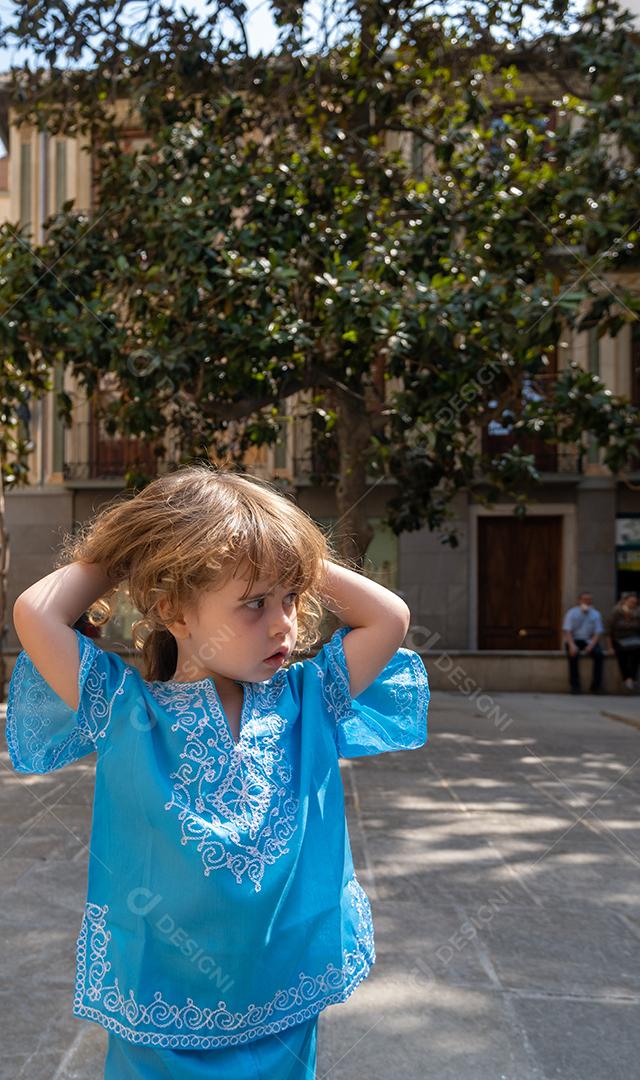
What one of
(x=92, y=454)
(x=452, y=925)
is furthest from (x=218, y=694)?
(x=92, y=454)

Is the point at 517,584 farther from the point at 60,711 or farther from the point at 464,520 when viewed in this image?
the point at 60,711

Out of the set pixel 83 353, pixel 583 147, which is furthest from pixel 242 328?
pixel 583 147

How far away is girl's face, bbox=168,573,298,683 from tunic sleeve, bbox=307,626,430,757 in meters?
0.15

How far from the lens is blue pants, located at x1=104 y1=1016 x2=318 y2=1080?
1406mm

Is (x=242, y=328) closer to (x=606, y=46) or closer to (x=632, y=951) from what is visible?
(x=606, y=46)

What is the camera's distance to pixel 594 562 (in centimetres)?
1827

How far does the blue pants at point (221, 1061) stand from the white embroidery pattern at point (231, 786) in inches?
9.2

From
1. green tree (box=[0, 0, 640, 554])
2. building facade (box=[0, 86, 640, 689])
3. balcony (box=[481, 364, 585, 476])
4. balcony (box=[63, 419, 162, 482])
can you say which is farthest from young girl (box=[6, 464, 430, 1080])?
balcony (box=[63, 419, 162, 482])

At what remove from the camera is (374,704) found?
1.76 metres

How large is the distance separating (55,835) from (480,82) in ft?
25.1

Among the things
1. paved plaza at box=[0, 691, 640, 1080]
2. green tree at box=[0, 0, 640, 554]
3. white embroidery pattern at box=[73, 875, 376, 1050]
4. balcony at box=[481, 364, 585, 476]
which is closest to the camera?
white embroidery pattern at box=[73, 875, 376, 1050]

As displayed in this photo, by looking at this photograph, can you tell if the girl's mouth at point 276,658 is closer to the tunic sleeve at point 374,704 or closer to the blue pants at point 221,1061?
the tunic sleeve at point 374,704

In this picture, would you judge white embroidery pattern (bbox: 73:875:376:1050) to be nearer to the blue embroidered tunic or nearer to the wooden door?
the blue embroidered tunic

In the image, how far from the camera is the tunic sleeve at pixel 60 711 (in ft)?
5.01
